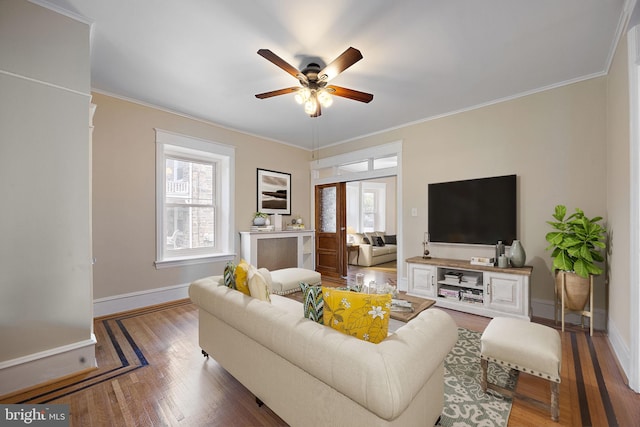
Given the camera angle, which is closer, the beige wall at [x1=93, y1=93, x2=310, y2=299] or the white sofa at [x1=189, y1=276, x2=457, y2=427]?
the white sofa at [x1=189, y1=276, x2=457, y2=427]

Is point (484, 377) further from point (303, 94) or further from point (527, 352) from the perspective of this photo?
point (303, 94)

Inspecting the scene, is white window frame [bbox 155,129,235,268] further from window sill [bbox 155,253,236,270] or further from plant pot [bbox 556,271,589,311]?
plant pot [bbox 556,271,589,311]

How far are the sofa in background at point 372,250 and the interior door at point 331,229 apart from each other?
142cm

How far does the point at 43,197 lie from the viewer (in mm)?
1995

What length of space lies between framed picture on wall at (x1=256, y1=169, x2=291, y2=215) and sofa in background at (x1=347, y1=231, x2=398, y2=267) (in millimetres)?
2453

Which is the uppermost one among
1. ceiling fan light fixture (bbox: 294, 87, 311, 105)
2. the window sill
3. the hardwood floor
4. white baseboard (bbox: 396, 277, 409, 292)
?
ceiling fan light fixture (bbox: 294, 87, 311, 105)

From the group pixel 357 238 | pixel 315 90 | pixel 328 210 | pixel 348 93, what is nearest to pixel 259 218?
pixel 328 210

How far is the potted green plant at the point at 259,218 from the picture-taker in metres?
4.93

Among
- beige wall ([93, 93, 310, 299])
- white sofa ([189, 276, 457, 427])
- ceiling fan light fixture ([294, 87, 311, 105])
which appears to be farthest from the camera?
beige wall ([93, 93, 310, 299])

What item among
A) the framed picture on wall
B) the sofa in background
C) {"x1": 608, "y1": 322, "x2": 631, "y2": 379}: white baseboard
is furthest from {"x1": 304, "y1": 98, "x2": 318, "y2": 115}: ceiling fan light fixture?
the sofa in background

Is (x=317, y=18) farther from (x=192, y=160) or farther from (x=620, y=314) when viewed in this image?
(x=620, y=314)

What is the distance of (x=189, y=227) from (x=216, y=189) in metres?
0.79

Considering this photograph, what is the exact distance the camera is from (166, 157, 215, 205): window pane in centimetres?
418

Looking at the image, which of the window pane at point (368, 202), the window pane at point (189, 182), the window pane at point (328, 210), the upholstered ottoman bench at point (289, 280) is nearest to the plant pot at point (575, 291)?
the upholstered ottoman bench at point (289, 280)
